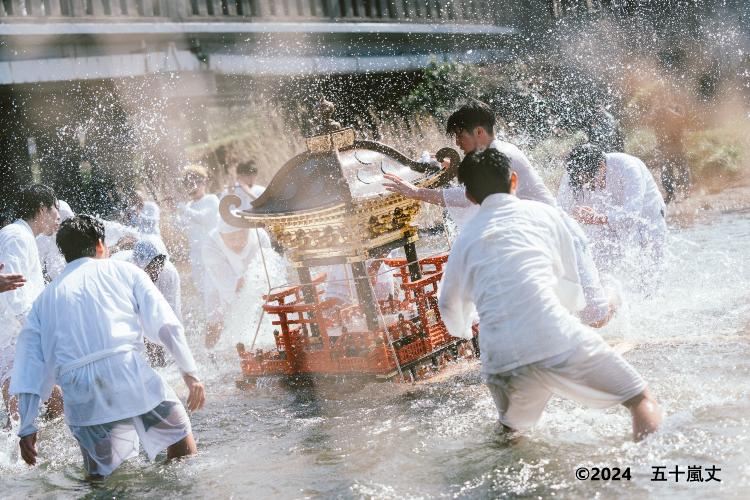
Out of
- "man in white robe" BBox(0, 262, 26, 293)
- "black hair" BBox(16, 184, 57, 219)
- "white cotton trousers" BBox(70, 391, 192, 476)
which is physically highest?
"black hair" BBox(16, 184, 57, 219)

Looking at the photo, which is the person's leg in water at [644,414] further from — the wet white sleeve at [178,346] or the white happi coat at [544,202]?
the wet white sleeve at [178,346]

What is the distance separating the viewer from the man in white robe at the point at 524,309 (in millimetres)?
3797

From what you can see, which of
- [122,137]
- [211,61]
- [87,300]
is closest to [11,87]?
[122,137]

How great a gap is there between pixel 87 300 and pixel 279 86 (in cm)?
952

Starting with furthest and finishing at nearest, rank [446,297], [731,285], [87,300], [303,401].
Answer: [731,285] → [303,401] → [87,300] → [446,297]

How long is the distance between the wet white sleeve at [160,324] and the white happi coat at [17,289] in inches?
97.7

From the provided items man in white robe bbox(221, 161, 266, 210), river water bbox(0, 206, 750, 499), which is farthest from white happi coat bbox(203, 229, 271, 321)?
river water bbox(0, 206, 750, 499)

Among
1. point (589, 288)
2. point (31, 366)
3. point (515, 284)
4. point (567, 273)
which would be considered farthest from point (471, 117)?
point (31, 366)

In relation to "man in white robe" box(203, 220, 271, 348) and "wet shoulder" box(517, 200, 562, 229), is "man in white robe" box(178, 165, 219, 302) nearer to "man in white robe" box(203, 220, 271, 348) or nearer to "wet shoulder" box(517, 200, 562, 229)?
"man in white robe" box(203, 220, 271, 348)

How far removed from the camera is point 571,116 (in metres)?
16.3

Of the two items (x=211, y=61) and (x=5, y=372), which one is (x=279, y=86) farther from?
(x=5, y=372)

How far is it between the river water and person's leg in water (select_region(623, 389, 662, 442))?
75mm

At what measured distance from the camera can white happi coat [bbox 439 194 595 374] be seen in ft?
12.6

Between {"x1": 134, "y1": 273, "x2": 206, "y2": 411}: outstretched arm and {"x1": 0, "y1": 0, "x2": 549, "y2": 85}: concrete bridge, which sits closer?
{"x1": 134, "y1": 273, "x2": 206, "y2": 411}: outstretched arm
